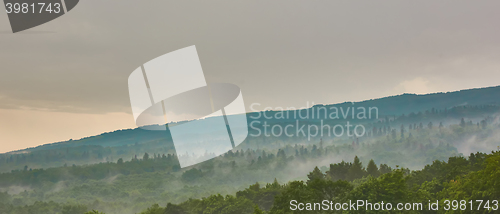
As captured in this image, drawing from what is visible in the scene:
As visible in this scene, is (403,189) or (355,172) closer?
(403,189)

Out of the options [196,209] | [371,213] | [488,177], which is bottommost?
[196,209]

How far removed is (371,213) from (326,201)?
11.2 meters

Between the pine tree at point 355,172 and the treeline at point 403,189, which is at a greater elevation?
the treeline at point 403,189

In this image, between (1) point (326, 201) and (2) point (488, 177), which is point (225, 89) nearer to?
(1) point (326, 201)

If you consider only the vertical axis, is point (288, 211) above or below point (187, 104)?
below

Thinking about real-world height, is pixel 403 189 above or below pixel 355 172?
above

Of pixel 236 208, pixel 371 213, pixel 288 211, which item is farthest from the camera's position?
pixel 236 208

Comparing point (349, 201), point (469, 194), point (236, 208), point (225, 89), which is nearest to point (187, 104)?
point (225, 89)

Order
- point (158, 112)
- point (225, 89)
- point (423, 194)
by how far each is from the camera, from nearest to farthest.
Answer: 1. point (423, 194)
2. point (158, 112)
3. point (225, 89)

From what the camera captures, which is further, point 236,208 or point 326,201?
point 236,208

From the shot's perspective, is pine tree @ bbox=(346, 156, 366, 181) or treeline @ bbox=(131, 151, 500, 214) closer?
treeline @ bbox=(131, 151, 500, 214)

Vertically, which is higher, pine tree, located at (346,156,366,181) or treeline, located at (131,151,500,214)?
treeline, located at (131,151,500,214)

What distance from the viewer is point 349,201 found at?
58.9 meters

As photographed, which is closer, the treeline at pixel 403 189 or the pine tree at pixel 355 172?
the treeline at pixel 403 189
